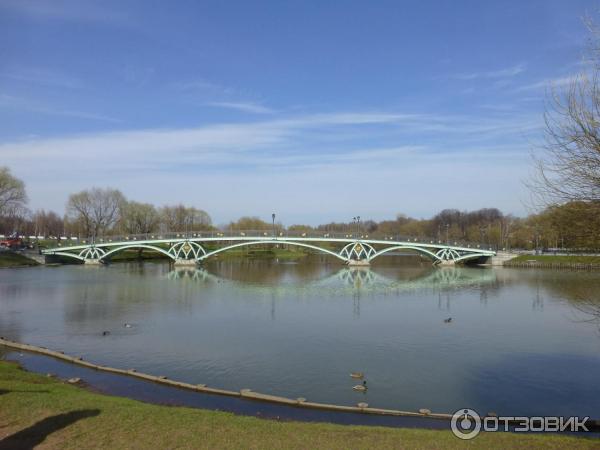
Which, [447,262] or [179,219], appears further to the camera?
[179,219]

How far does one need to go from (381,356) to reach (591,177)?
12.1m

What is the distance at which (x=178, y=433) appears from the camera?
898cm

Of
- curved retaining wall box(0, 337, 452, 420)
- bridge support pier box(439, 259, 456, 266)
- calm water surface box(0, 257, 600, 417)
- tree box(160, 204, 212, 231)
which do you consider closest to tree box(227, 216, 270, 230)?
tree box(160, 204, 212, 231)

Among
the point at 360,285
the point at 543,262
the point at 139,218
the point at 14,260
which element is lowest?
the point at 360,285

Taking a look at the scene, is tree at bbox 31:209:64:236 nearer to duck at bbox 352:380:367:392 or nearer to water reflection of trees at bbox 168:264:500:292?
water reflection of trees at bbox 168:264:500:292

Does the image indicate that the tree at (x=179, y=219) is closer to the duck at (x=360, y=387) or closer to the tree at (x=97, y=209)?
the tree at (x=97, y=209)

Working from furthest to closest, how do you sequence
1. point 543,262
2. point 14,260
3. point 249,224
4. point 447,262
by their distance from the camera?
point 249,224
point 447,262
point 543,262
point 14,260

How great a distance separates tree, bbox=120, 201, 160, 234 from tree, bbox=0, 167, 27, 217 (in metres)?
→ 23.1

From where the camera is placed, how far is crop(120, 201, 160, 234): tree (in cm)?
9162

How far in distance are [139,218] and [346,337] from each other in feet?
255

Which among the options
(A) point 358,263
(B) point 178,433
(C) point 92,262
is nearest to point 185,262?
(C) point 92,262

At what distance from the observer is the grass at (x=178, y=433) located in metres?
8.48

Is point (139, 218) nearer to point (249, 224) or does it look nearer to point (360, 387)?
point (249, 224)

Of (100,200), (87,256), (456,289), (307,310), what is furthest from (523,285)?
(100,200)
